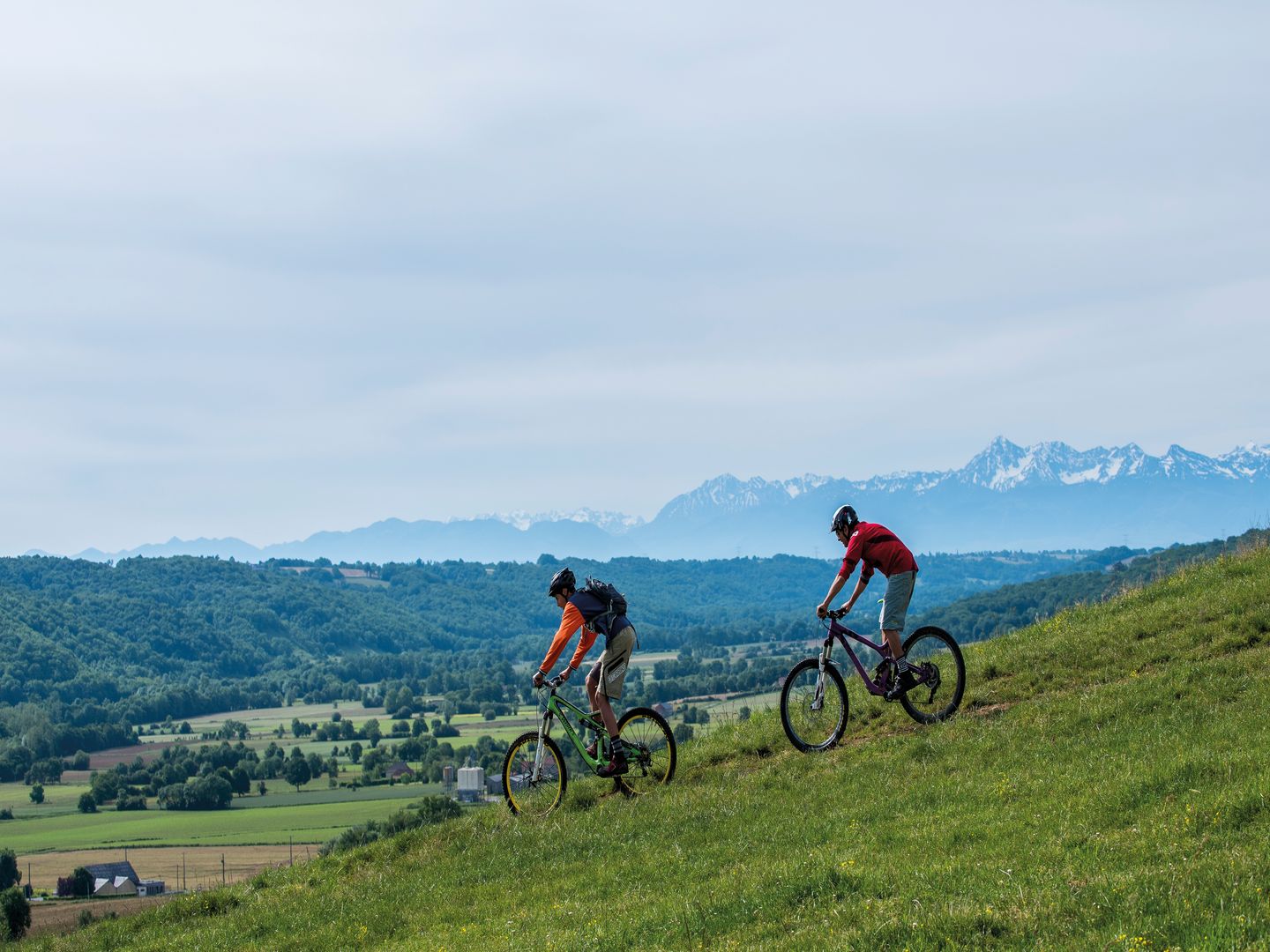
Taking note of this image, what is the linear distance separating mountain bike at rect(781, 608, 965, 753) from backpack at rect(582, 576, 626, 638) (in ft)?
10.1

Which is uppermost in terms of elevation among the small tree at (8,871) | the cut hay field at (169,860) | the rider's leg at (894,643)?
the rider's leg at (894,643)

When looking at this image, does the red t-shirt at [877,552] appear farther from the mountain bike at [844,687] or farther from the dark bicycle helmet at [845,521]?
the mountain bike at [844,687]

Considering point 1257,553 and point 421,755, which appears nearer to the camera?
point 1257,553

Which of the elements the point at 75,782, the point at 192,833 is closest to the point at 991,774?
the point at 192,833

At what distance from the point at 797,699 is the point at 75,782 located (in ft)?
479

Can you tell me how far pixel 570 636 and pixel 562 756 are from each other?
2463 mm

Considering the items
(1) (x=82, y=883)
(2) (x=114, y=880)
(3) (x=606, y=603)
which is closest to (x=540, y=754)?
(3) (x=606, y=603)

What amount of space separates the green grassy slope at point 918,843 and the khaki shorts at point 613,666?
1.75 m

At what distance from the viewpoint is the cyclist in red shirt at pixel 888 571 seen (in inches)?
634

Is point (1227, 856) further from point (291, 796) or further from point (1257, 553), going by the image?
point (291, 796)

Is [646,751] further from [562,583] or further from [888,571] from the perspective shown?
[888,571]

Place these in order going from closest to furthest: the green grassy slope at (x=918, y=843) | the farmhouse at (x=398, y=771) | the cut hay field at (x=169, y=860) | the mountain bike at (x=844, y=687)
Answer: the green grassy slope at (x=918, y=843) < the mountain bike at (x=844, y=687) < the cut hay field at (x=169, y=860) < the farmhouse at (x=398, y=771)

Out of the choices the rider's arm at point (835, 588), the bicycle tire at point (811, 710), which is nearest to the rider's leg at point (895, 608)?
the rider's arm at point (835, 588)

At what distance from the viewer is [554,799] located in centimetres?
1655
